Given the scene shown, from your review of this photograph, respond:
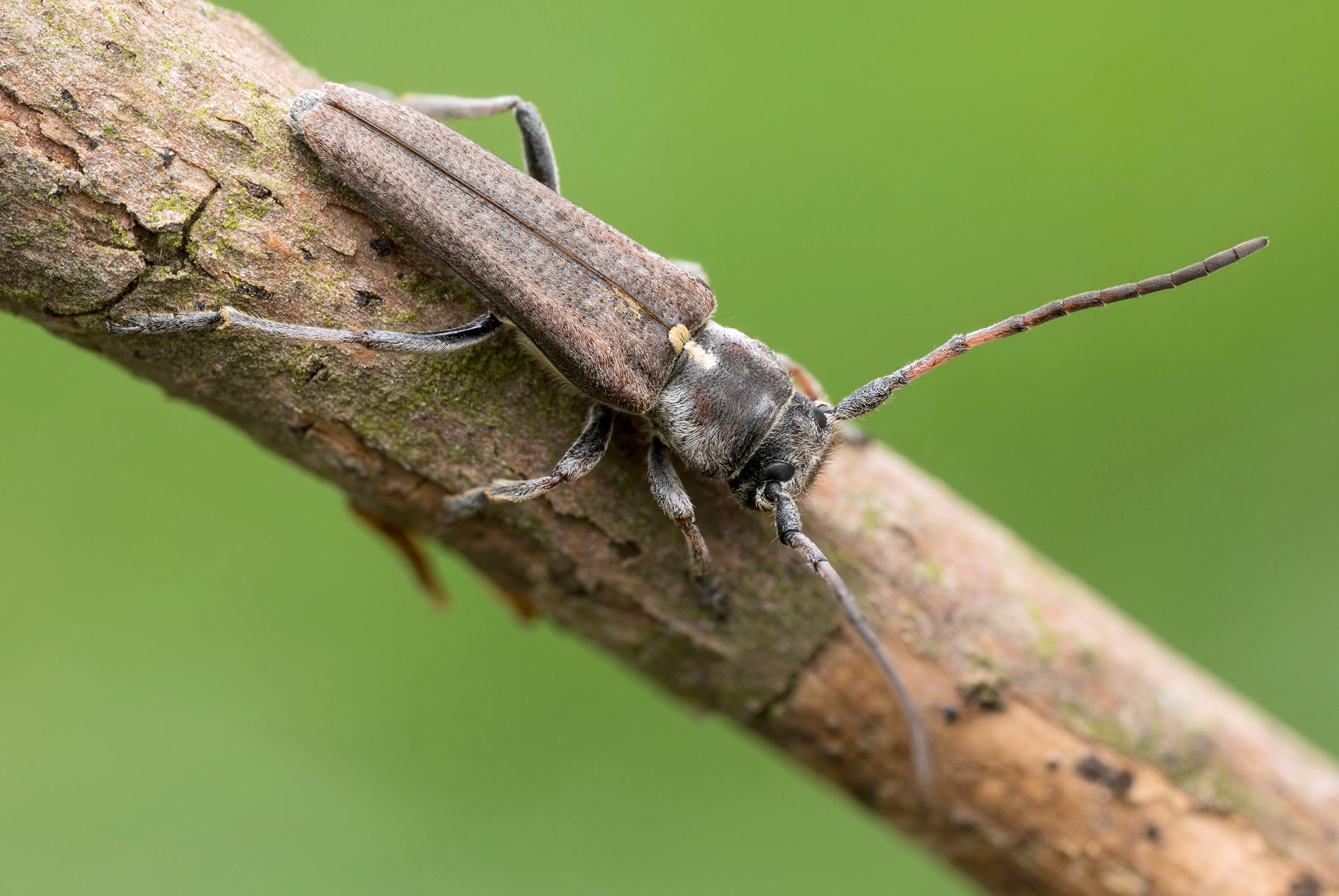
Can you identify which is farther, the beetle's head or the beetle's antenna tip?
the beetle's head

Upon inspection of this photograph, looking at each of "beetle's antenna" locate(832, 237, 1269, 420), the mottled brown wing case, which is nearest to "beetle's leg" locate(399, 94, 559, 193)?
the mottled brown wing case

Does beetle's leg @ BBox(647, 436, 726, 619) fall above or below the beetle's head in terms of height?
below

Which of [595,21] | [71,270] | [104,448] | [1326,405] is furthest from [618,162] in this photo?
[1326,405]

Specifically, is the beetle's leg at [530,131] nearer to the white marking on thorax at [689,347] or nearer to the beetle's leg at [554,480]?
the white marking on thorax at [689,347]

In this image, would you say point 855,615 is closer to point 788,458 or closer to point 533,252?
point 788,458

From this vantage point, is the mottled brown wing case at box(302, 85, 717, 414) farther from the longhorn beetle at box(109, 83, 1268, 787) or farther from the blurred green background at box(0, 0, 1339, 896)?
the blurred green background at box(0, 0, 1339, 896)

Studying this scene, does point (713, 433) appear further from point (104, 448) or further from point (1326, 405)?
point (1326, 405)
